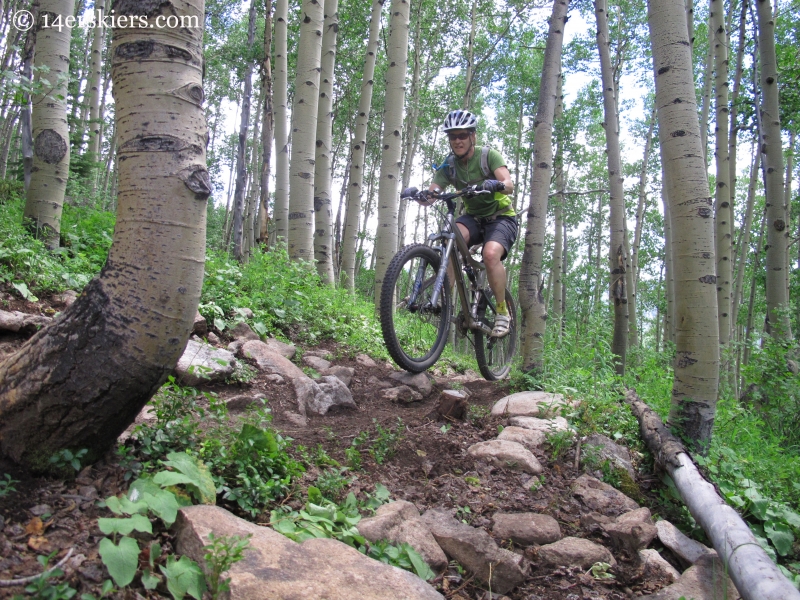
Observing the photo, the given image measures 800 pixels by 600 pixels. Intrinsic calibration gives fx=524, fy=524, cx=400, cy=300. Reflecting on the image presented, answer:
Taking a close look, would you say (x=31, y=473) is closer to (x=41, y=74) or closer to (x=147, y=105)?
(x=147, y=105)

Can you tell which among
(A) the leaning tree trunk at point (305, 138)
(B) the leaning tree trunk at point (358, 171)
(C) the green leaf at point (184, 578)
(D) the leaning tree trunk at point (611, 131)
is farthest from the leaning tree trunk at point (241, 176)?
(C) the green leaf at point (184, 578)

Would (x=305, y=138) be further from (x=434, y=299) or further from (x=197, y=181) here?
(x=197, y=181)

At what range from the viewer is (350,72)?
21547 mm

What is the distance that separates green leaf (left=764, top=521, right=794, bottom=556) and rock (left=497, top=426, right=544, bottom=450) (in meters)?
1.43

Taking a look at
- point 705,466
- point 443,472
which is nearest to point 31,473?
point 443,472

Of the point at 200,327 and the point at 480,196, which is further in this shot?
the point at 480,196

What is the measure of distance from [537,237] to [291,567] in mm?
4623

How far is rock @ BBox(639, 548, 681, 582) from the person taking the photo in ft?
8.61

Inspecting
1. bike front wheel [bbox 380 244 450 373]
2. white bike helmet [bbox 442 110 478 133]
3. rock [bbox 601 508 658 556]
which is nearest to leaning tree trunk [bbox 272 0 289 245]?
bike front wheel [bbox 380 244 450 373]

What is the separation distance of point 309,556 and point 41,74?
6.46m

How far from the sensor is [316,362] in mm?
5230

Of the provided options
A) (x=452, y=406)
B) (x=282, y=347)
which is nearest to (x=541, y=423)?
(x=452, y=406)

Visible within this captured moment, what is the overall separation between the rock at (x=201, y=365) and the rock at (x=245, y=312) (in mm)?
1221

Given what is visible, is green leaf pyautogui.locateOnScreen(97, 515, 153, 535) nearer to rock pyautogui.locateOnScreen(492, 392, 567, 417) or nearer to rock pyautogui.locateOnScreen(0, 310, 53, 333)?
rock pyautogui.locateOnScreen(0, 310, 53, 333)
